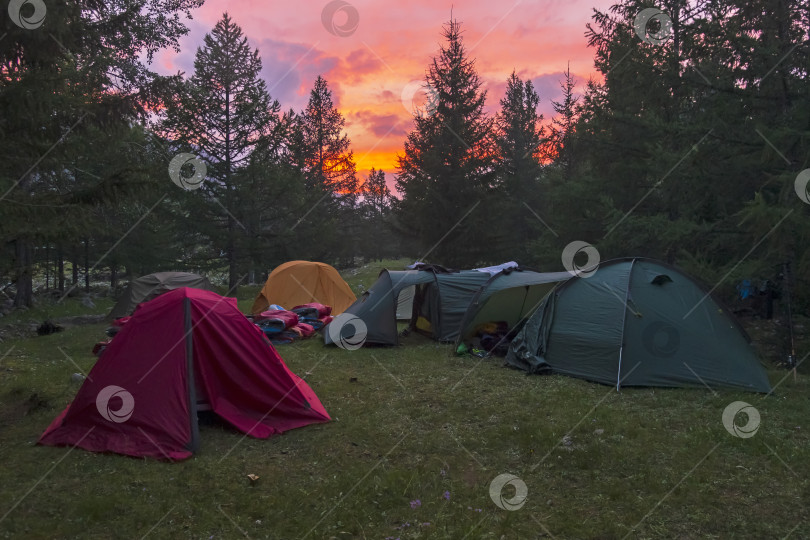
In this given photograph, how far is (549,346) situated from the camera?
8164mm

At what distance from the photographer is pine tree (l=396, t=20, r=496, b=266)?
2130 cm

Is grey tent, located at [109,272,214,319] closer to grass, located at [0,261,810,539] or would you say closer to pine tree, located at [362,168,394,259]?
grass, located at [0,261,810,539]

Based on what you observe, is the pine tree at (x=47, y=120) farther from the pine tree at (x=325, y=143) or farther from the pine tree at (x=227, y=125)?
the pine tree at (x=325, y=143)

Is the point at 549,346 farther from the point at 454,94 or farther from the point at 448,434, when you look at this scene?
the point at 454,94

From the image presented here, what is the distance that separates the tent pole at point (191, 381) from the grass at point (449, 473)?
21 centimetres

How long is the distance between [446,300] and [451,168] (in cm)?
1176

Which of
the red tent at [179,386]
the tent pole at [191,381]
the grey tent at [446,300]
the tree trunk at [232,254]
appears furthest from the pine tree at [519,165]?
the tent pole at [191,381]

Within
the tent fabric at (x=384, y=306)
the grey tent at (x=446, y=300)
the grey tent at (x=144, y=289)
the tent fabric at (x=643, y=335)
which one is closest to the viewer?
the tent fabric at (x=643, y=335)

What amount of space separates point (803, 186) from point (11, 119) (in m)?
11.1

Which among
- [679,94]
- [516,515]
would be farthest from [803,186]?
[516,515]

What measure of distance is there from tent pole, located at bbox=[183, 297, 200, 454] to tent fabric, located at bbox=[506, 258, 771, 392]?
5120 mm

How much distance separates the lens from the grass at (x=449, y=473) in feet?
12.3

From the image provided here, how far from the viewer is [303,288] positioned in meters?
14.8

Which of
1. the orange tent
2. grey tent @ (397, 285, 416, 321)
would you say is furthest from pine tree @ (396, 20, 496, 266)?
grey tent @ (397, 285, 416, 321)
